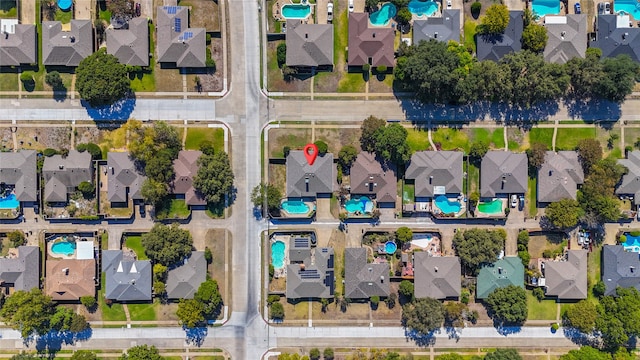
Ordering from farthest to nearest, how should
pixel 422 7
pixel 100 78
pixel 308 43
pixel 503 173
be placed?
1. pixel 422 7
2. pixel 503 173
3. pixel 308 43
4. pixel 100 78

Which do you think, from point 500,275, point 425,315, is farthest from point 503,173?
point 425,315

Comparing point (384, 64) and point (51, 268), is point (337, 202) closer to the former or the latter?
point (384, 64)

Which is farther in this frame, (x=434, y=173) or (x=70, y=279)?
(x=434, y=173)

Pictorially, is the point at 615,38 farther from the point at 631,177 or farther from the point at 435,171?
the point at 435,171

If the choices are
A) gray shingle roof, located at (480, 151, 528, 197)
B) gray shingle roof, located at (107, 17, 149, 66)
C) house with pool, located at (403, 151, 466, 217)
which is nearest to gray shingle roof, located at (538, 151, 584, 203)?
gray shingle roof, located at (480, 151, 528, 197)

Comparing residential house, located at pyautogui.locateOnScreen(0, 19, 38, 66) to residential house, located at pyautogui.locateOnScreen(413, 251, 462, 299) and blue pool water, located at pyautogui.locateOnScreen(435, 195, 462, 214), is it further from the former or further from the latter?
residential house, located at pyautogui.locateOnScreen(413, 251, 462, 299)

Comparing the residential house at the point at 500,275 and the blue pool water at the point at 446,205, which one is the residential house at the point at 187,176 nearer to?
the blue pool water at the point at 446,205

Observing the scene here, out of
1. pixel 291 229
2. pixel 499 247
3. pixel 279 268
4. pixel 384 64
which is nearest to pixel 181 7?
pixel 384 64
